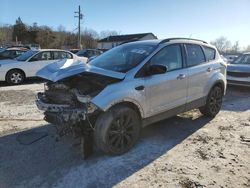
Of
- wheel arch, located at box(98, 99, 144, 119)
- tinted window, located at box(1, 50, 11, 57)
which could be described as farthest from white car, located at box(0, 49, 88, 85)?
wheel arch, located at box(98, 99, 144, 119)

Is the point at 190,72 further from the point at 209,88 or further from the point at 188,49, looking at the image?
the point at 209,88

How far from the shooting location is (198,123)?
6309mm

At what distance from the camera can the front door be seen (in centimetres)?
483

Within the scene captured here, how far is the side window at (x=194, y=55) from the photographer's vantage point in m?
5.74

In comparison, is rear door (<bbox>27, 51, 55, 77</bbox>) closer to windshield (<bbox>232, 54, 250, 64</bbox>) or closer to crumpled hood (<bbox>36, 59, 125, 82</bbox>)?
crumpled hood (<bbox>36, 59, 125, 82</bbox>)

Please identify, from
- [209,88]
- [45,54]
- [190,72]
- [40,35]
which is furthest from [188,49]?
[40,35]

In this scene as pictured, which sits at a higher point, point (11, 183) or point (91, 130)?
point (91, 130)

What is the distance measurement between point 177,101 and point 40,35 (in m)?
56.3

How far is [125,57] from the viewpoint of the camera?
5.21 m

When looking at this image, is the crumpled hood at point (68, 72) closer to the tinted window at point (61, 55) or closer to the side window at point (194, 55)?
the side window at point (194, 55)

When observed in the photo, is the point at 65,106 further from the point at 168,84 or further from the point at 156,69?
the point at 168,84

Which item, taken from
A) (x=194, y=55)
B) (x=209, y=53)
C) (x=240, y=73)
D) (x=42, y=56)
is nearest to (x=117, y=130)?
(x=194, y=55)

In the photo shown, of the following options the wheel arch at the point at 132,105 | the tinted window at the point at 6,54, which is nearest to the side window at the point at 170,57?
the wheel arch at the point at 132,105

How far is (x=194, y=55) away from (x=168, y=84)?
125 cm
